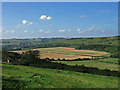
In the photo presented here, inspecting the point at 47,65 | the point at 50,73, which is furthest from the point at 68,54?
the point at 50,73

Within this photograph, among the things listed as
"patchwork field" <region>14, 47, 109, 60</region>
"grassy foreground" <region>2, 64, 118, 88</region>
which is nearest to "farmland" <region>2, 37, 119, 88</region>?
"grassy foreground" <region>2, 64, 118, 88</region>

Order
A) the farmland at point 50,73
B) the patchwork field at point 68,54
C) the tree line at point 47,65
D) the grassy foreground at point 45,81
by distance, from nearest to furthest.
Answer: the grassy foreground at point 45,81 < the farmland at point 50,73 < the tree line at point 47,65 < the patchwork field at point 68,54

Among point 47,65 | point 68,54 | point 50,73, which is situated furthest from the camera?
point 68,54

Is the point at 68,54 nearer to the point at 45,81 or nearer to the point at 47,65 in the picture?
the point at 47,65

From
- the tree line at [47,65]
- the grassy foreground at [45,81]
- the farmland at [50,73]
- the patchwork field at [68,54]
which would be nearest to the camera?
the grassy foreground at [45,81]

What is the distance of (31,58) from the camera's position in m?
28.3

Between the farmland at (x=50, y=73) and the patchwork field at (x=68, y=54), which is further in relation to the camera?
the patchwork field at (x=68, y=54)

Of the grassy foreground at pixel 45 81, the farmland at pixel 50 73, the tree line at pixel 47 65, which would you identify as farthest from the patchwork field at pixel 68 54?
the grassy foreground at pixel 45 81

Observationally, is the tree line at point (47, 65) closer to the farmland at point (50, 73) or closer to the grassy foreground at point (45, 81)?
the farmland at point (50, 73)

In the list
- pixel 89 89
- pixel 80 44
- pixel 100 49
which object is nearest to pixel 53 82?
pixel 89 89

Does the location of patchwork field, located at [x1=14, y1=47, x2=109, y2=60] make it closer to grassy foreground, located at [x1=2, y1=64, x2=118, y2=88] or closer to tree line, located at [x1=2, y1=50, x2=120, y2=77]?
tree line, located at [x1=2, y1=50, x2=120, y2=77]

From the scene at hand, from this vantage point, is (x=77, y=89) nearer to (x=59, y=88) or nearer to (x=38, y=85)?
(x=59, y=88)

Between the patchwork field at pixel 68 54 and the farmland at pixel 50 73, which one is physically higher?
the farmland at pixel 50 73

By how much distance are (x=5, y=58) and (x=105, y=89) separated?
907 inches
